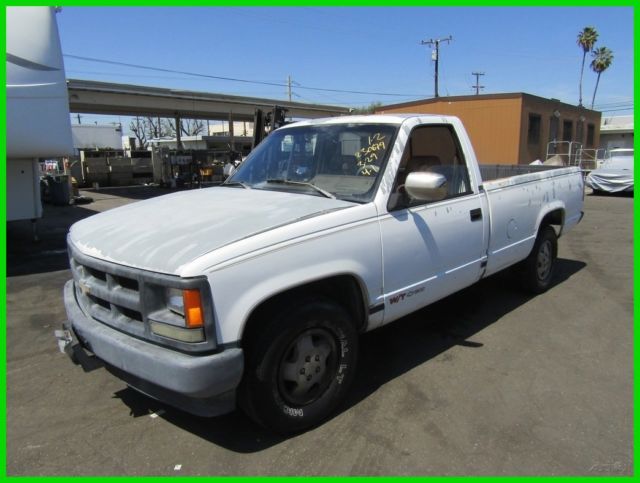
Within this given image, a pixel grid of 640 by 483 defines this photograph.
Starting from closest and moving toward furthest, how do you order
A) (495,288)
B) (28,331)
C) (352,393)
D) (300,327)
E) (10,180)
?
(300,327) < (352,393) < (28,331) < (495,288) < (10,180)

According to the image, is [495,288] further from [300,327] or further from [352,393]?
[300,327]

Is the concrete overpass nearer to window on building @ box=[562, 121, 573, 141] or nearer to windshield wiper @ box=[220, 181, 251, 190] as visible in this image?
window on building @ box=[562, 121, 573, 141]

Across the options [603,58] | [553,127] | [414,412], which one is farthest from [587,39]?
[414,412]

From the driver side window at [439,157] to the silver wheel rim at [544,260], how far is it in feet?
6.12

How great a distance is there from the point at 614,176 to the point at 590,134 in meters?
20.9

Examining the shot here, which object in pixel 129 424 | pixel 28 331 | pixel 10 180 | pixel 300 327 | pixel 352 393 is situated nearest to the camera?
pixel 300 327

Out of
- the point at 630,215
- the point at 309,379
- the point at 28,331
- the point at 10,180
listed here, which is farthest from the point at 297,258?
the point at 630,215

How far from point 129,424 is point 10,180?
259 inches

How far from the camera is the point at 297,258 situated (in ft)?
9.20

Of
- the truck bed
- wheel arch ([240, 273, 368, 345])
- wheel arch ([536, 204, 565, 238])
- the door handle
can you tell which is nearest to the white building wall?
the truck bed

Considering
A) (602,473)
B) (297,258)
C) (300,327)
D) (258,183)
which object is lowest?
(602,473)

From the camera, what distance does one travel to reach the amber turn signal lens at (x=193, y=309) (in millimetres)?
2439

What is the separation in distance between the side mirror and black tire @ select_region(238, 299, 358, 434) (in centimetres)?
97

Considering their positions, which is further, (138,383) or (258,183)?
(258,183)
